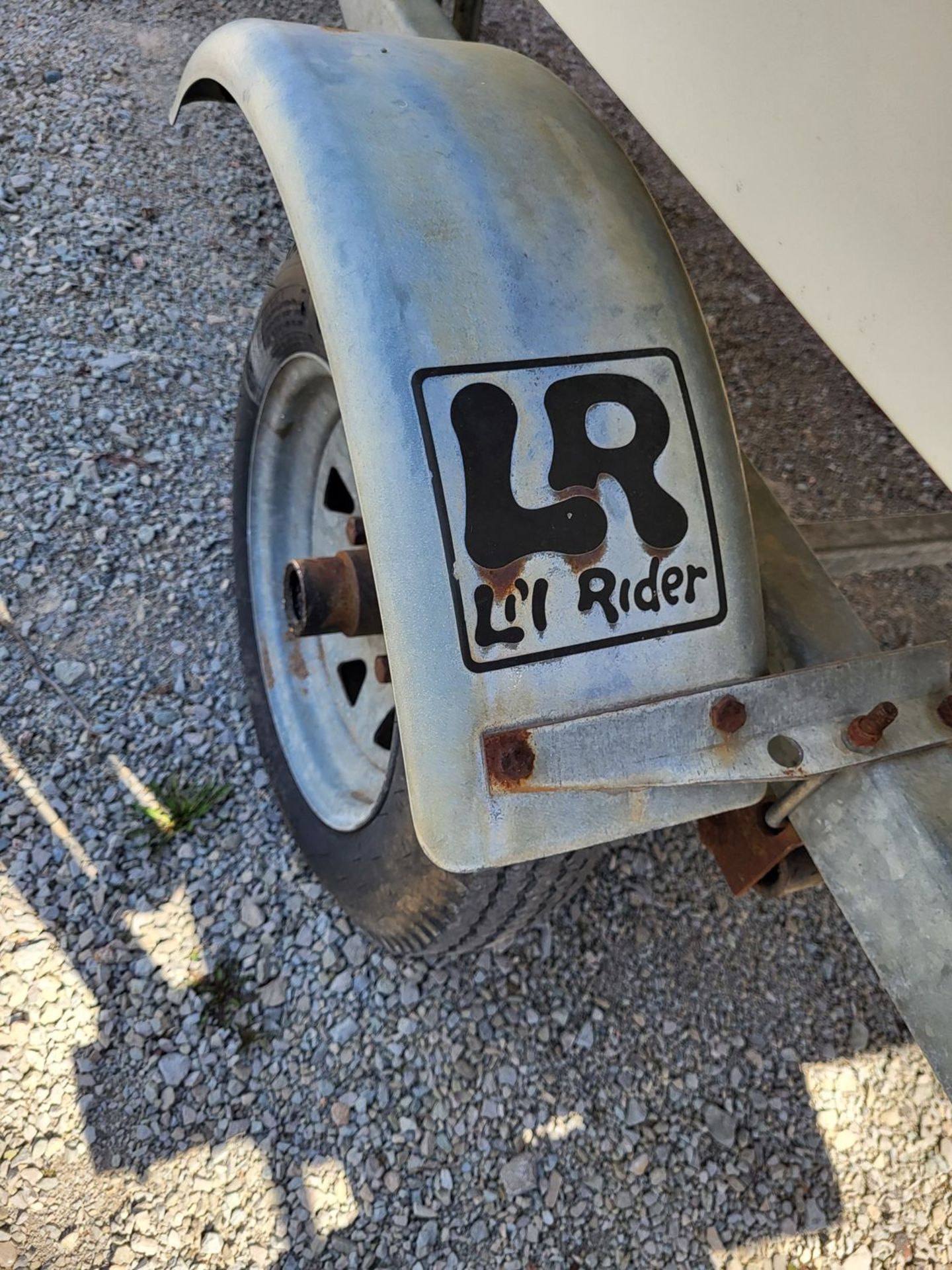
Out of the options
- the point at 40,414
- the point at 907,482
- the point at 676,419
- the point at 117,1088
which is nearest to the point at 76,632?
the point at 40,414

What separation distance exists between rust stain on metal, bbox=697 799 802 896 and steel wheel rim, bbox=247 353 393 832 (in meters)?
0.71

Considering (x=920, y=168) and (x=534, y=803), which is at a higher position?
(x=920, y=168)

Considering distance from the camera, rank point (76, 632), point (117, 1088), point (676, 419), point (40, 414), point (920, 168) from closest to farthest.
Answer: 1. point (920, 168)
2. point (676, 419)
3. point (117, 1088)
4. point (76, 632)
5. point (40, 414)

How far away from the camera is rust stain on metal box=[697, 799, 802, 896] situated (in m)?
1.13

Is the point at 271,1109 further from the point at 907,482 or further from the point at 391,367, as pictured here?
the point at 907,482

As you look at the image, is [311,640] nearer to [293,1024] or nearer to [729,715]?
[293,1024]

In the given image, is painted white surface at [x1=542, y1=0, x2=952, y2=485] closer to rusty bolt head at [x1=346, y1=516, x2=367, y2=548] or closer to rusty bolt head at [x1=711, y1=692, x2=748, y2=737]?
rusty bolt head at [x1=711, y1=692, x2=748, y2=737]

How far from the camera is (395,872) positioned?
4.55 ft

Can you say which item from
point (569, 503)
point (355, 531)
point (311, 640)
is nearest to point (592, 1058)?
point (311, 640)

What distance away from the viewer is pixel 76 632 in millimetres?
2186

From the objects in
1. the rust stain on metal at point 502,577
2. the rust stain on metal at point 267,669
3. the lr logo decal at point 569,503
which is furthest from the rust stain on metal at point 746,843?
the rust stain on metal at point 267,669

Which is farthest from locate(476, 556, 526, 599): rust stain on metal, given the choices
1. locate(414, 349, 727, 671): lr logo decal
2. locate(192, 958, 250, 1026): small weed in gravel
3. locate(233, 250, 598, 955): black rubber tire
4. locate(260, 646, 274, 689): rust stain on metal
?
locate(192, 958, 250, 1026): small weed in gravel

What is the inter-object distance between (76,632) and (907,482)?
244cm

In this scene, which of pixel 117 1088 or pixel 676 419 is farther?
pixel 117 1088
